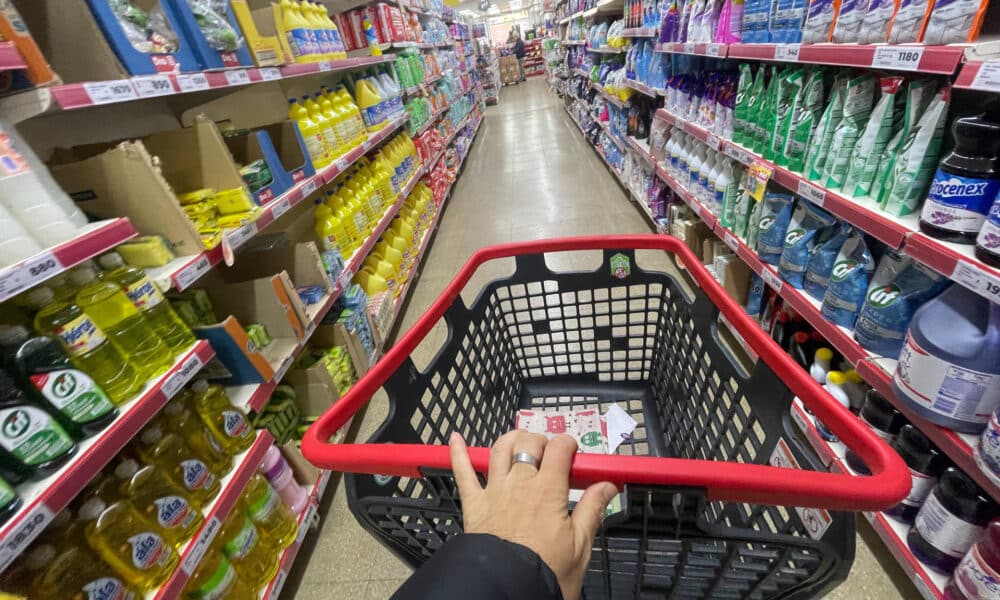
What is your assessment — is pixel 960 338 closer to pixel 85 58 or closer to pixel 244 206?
pixel 244 206

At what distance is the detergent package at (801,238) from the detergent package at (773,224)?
0.14 feet

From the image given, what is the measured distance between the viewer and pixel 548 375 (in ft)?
4.66

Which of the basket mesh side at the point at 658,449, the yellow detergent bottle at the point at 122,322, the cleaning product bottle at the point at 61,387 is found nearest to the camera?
the basket mesh side at the point at 658,449

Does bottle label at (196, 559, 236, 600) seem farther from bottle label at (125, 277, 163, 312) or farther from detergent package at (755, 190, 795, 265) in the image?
detergent package at (755, 190, 795, 265)

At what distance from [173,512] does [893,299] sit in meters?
1.72

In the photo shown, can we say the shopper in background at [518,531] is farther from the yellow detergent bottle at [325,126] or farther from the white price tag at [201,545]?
the yellow detergent bottle at [325,126]

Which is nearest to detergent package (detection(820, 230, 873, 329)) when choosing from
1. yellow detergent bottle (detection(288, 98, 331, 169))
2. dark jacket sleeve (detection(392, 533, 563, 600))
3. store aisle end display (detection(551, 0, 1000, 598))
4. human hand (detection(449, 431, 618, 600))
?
store aisle end display (detection(551, 0, 1000, 598))

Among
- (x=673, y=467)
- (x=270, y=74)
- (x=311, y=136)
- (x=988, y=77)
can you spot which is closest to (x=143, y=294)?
(x=270, y=74)

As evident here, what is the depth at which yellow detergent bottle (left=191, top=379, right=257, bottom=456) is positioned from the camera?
1150 mm

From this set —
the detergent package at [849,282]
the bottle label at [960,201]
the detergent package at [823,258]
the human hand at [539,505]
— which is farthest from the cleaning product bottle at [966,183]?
the human hand at [539,505]

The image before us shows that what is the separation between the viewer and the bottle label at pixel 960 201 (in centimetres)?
80

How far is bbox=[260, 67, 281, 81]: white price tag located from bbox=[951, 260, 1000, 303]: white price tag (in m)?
1.89

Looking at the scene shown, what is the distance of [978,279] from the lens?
760mm

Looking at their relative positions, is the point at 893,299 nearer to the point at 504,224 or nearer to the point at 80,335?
the point at 80,335
